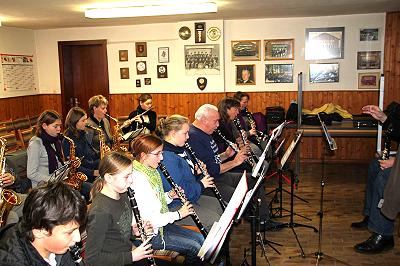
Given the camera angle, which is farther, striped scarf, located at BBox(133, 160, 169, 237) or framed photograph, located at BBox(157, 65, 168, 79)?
framed photograph, located at BBox(157, 65, 168, 79)

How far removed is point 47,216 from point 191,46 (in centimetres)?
644

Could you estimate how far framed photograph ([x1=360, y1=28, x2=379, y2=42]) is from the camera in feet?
23.9

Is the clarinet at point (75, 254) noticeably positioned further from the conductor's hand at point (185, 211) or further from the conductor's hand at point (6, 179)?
the conductor's hand at point (6, 179)

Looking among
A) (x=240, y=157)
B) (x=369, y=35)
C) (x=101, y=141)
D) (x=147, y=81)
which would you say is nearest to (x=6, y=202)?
(x=101, y=141)

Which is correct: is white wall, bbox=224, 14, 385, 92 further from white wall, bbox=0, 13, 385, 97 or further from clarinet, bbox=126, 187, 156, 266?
clarinet, bbox=126, 187, 156, 266

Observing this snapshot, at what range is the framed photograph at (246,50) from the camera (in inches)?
303

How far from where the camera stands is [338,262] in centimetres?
372

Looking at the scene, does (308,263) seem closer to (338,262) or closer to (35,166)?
(338,262)

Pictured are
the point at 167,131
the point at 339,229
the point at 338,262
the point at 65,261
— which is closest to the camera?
the point at 65,261

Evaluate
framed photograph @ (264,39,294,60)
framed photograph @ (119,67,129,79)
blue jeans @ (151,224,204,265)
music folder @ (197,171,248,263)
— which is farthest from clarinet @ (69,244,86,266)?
framed photograph @ (119,67,129,79)

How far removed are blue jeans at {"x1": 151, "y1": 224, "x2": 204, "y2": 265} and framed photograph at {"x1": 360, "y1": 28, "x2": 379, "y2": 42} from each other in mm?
5733

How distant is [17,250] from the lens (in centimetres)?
168

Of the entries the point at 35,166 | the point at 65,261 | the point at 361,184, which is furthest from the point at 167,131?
the point at 361,184

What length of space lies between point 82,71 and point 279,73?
403 cm
